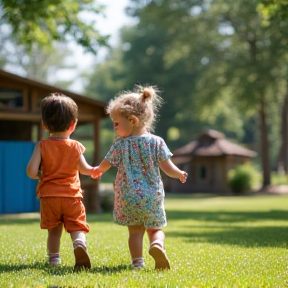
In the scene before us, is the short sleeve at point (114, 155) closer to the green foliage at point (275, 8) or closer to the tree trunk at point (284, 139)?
the green foliage at point (275, 8)

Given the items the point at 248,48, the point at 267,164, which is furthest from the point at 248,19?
the point at 267,164

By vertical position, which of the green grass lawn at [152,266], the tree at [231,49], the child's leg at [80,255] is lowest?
the green grass lawn at [152,266]

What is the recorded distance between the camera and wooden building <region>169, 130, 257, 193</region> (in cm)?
4484

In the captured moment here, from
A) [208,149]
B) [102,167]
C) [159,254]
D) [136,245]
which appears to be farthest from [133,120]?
[208,149]

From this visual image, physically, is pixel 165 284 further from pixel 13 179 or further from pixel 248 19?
pixel 248 19

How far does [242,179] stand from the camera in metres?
41.1

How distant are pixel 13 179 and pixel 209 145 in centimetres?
2764

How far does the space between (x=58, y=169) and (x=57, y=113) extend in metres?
0.54

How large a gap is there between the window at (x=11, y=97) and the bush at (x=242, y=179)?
23.8m

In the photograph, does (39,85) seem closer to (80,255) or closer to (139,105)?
(139,105)

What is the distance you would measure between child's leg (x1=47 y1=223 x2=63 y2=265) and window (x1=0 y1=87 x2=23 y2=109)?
45.5 ft

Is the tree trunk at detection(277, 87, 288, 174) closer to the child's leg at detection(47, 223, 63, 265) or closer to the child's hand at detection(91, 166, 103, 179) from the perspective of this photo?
the child's hand at detection(91, 166, 103, 179)

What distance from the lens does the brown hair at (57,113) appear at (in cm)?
608

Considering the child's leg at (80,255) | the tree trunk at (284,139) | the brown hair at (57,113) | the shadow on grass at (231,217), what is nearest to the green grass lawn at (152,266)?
the child's leg at (80,255)
